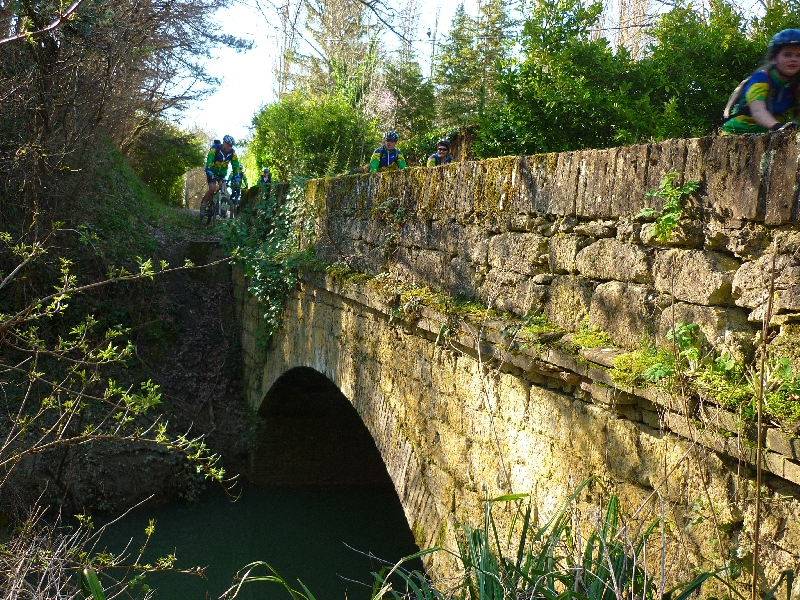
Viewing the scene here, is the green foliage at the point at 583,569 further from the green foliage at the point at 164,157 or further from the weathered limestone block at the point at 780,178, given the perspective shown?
the green foliage at the point at 164,157

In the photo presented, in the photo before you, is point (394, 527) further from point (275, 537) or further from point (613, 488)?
point (613, 488)

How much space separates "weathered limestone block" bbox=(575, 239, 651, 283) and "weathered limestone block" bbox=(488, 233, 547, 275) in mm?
321

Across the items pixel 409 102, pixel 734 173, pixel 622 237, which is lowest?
pixel 622 237

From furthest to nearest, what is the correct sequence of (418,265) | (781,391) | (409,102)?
(409,102)
(418,265)
(781,391)

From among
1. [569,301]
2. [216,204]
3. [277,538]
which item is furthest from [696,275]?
[216,204]

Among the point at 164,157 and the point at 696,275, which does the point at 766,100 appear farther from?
the point at 164,157

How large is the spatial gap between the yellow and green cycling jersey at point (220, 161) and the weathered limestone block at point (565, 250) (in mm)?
10753

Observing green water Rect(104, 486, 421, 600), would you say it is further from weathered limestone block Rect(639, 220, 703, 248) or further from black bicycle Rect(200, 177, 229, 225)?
weathered limestone block Rect(639, 220, 703, 248)

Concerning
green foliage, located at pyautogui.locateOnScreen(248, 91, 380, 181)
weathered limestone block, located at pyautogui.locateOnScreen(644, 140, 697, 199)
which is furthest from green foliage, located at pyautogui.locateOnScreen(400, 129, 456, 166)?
weathered limestone block, located at pyautogui.locateOnScreen(644, 140, 697, 199)

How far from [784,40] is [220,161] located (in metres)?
11.2

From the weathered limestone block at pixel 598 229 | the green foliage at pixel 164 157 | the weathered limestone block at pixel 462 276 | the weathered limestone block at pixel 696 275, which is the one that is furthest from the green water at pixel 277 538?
the green foliage at pixel 164 157

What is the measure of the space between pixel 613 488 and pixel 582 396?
41 centimetres

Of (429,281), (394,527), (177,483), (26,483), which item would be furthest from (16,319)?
(394,527)

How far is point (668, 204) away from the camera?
288 cm
